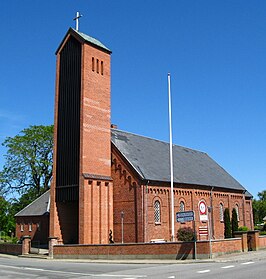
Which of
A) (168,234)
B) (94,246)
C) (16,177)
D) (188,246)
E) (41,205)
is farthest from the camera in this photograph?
(16,177)

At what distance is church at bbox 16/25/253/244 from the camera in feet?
110

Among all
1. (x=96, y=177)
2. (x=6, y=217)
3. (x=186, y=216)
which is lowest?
(x=186, y=216)

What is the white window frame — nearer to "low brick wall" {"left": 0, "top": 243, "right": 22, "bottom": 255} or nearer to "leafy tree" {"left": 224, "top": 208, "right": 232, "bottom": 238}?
"leafy tree" {"left": 224, "top": 208, "right": 232, "bottom": 238}

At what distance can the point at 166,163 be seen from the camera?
42.4 metres

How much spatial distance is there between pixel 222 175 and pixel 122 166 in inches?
792

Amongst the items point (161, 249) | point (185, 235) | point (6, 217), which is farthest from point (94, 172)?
point (6, 217)

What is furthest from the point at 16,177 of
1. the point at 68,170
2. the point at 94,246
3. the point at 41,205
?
the point at 94,246

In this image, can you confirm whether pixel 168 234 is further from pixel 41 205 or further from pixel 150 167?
pixel 41 205

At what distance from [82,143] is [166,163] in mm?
11984

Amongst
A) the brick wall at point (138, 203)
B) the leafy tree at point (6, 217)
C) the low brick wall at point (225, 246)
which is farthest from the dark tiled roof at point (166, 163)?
the leafy tree at point (6, 217)

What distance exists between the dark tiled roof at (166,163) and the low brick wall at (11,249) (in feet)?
44.1

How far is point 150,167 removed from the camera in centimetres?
3856

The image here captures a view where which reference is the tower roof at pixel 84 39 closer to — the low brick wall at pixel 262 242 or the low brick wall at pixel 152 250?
the low brick wall at pixel 152 250

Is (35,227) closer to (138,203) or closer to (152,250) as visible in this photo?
(138,203)
